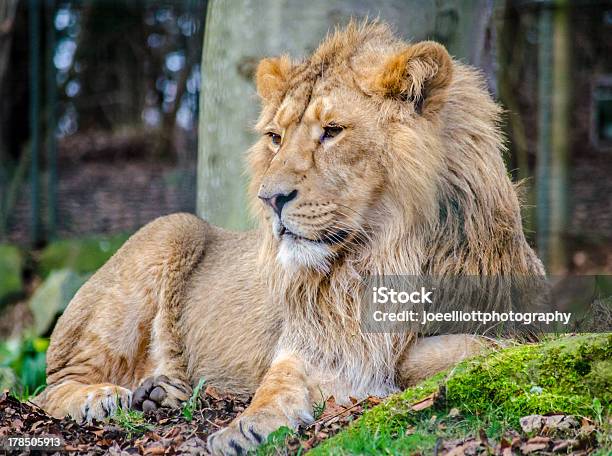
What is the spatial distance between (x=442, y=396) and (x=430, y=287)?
0.76 meters

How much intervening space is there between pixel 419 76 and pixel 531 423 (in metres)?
1.64

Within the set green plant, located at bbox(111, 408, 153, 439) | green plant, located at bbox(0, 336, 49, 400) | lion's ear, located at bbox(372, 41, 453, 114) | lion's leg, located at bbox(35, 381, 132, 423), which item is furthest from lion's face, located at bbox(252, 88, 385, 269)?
green plant, located at bbox(0, 336, 49, 400)

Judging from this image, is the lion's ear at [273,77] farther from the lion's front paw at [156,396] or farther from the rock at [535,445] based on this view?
the rock at [535,445]

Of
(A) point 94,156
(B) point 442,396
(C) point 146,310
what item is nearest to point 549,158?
(C) point 146,310

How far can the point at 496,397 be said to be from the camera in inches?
150

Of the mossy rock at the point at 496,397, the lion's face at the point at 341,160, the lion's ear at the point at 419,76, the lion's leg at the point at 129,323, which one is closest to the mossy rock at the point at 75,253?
the lion's leg at the point at 129,323

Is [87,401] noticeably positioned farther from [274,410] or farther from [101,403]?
[274,410]

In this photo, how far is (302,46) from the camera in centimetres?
647

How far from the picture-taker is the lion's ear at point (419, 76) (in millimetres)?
4359

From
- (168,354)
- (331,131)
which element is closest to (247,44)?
(168,354)

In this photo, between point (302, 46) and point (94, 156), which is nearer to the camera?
point (302, 46)

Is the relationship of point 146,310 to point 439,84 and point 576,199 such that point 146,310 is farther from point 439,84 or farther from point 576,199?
point 576,199

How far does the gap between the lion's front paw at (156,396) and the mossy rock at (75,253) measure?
5403mm

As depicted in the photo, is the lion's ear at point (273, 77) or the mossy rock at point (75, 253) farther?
the mossy rock at point (75, 253)
